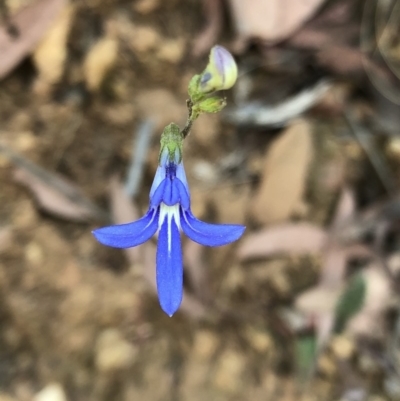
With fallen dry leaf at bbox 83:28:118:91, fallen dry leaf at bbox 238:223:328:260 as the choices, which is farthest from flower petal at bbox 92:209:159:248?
fallen dry leaf at bbox 83:28:118:91

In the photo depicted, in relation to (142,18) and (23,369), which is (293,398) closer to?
(23,369)

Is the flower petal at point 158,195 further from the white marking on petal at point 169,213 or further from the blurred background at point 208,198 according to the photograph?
the blurred background at point 208,198

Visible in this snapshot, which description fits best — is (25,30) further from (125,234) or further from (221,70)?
(221,70)

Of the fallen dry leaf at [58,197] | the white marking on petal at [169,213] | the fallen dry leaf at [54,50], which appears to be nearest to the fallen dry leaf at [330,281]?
the fallen dry leaf at [58,197]

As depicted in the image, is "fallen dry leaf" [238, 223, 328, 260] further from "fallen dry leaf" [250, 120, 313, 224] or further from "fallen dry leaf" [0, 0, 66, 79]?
"fallen dry leaf" [0, 0, 66, 79]

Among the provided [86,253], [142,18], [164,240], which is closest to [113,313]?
[86,253]

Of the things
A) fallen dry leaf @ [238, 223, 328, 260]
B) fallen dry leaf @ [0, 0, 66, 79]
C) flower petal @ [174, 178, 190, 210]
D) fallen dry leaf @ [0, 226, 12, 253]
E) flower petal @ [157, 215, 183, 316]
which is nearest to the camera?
flower petal @ [157, 215, 183, 316]

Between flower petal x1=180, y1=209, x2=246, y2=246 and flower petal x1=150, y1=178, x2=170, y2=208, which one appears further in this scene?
flower petal x1=150, y1=178, x2=170, y2=208
